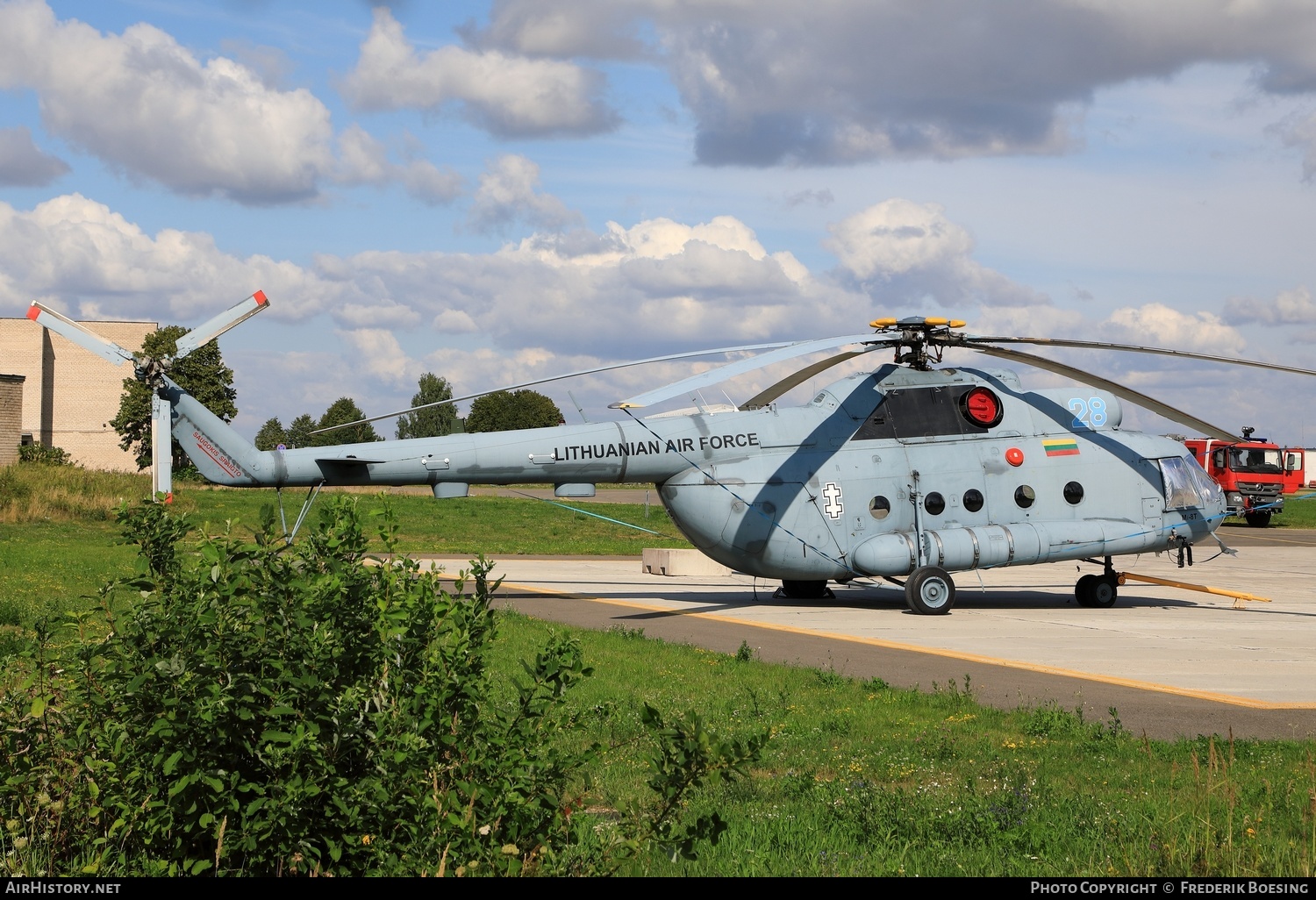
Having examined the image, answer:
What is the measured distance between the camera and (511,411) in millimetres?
134750

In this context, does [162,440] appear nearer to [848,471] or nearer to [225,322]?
[225,322]

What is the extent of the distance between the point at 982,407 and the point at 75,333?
15.4 metres

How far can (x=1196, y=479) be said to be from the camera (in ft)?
69.9

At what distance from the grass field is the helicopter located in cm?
562

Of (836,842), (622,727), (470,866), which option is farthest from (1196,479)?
(470,866)

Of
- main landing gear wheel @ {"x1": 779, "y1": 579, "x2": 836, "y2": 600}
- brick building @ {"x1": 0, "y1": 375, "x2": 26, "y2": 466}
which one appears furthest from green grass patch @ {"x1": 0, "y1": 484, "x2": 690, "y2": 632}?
brick building @ {"x1": 0, "y1": 375, "x2": 26, "y2": 466}

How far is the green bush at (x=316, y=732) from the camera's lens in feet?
16.0

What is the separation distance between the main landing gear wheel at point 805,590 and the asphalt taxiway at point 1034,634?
185mm

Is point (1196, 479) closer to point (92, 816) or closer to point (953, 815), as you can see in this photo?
point (953, 815)

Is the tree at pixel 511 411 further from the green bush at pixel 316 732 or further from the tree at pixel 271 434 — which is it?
the green bush at pixel 316 732

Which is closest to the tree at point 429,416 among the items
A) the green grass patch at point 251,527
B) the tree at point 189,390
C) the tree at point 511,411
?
the tree at point 511,411

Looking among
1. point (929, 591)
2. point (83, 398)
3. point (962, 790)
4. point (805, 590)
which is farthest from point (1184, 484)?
point (83, 398)

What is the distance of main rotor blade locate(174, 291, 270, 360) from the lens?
18.8 meters

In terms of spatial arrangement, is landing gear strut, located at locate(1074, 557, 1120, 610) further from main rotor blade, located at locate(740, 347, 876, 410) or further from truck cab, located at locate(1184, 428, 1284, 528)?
truck cab, located at locate(1184, 428, 1284, 528)
